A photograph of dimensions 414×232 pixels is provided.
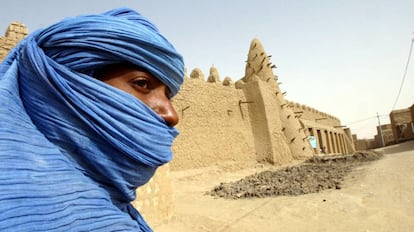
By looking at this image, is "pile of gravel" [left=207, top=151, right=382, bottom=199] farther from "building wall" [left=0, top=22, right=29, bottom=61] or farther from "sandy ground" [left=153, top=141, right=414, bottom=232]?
"building wall" [left=0, top=22, right=29, bottom=61]

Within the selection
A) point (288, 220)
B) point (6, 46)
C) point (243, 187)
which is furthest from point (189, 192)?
point (6, 46)

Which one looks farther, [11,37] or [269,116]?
[269,116]

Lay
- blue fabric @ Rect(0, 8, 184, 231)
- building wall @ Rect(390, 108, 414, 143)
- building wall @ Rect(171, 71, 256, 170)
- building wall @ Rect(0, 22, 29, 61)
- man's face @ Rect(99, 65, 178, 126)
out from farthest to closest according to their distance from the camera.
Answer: building wall @ Rect(390, 108, 414, 143)
building wall @ Rect(171, 71, 256, 170)
building wall @ Rect(0, 22, 29, 61)
man's face @ Rect(99, 65, 178, 126)
blue fabric @ Rect(0, 8, 184, 231)

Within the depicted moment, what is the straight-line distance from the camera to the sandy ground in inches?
176

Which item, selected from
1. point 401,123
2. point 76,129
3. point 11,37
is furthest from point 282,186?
point 401,123

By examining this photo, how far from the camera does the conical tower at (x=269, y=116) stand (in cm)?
1493

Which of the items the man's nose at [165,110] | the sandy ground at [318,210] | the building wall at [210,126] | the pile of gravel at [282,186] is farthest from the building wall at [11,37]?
the building wall at [210,126]

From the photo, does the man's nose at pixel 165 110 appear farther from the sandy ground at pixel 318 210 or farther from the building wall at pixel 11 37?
the building wall at pixel 11 37

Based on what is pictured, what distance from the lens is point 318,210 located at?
5.26m

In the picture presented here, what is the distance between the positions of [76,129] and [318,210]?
5.28 meters

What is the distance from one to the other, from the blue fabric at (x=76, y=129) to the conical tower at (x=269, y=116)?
14.2m

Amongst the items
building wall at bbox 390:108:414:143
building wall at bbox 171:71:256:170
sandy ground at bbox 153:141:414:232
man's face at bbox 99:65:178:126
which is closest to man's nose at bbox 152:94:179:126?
man's face at bbox 99:65:178:126

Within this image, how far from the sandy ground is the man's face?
152 inches

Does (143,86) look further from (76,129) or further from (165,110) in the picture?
(76,129)
